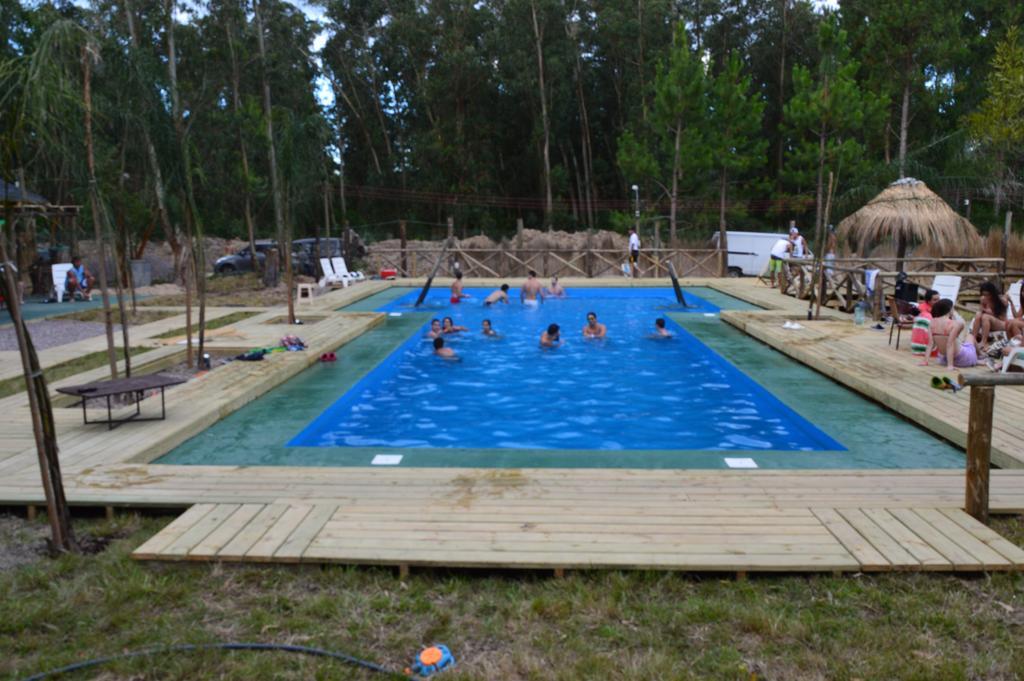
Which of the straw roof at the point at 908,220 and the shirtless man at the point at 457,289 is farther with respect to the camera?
the shirtless man at the point at 457,289

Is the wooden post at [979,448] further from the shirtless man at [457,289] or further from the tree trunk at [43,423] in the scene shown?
the shirtless man at [457,289]

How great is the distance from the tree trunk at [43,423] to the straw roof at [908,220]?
14146mm

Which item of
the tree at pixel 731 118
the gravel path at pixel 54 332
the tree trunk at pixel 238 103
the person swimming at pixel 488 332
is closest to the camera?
the gravel path at pixel 54 332

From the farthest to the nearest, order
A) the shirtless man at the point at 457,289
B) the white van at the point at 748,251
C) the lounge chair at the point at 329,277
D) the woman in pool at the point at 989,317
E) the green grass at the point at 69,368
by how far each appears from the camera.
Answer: the white van at the point at 748,251 → the lounge chair at the point at 329,277 → the shirtless man at the point at 457,289 → the woman in pool at the point at 989,317 → the green grass at the point at 69,368

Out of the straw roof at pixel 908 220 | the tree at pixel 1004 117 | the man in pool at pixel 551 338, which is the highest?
the tree at pixel 1004 117

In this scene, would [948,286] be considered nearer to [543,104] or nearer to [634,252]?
[634,252]

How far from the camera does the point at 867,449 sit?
6.92m

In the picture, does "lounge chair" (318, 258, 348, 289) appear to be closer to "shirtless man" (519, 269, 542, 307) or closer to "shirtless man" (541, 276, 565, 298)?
"shirtless man" (519, 269, 542, 307)

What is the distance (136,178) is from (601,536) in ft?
93.5

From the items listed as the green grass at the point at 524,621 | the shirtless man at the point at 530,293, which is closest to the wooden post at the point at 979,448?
the green grass at the point at 524,621

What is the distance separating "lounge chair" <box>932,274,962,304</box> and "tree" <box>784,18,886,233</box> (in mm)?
13673

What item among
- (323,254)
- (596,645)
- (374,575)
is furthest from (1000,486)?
(323,254)

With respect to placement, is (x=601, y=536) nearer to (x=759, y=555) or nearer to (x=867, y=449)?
(x=759, y=555)

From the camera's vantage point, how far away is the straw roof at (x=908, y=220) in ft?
47.5
